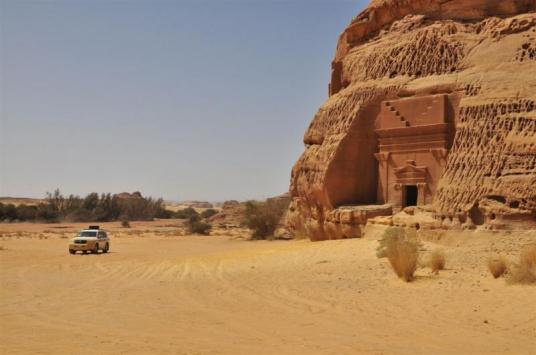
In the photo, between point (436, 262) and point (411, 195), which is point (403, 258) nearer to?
point (436, 262)

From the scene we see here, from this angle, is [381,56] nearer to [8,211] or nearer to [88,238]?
[88,238]

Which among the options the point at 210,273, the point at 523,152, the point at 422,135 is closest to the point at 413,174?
the point at 422,135

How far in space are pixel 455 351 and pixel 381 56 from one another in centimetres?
2034

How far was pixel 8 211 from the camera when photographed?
219 feet

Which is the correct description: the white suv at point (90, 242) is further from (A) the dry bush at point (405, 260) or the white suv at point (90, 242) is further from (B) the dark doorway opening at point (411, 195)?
(A) the dry bush at point (405, 260)

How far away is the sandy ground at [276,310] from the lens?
295 inches

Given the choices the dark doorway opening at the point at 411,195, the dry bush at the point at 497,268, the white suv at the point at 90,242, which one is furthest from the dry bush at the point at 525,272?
the white suv at the point at 90,242

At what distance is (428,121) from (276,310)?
14.6 m

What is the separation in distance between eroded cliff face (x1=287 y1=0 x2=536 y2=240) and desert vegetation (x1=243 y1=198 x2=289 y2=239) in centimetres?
1093

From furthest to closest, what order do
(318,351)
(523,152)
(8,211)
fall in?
(8,211), (523,152), (318,351)

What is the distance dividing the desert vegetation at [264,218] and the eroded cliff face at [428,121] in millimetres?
10933

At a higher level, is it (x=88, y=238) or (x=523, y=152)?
(x=523, y=152)

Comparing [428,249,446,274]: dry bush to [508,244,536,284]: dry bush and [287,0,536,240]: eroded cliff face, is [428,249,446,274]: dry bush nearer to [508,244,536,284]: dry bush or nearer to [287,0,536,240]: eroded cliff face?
[508,244,536,284]: dry bush

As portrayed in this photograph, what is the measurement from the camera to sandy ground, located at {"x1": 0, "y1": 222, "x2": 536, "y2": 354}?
7500 millimetres
